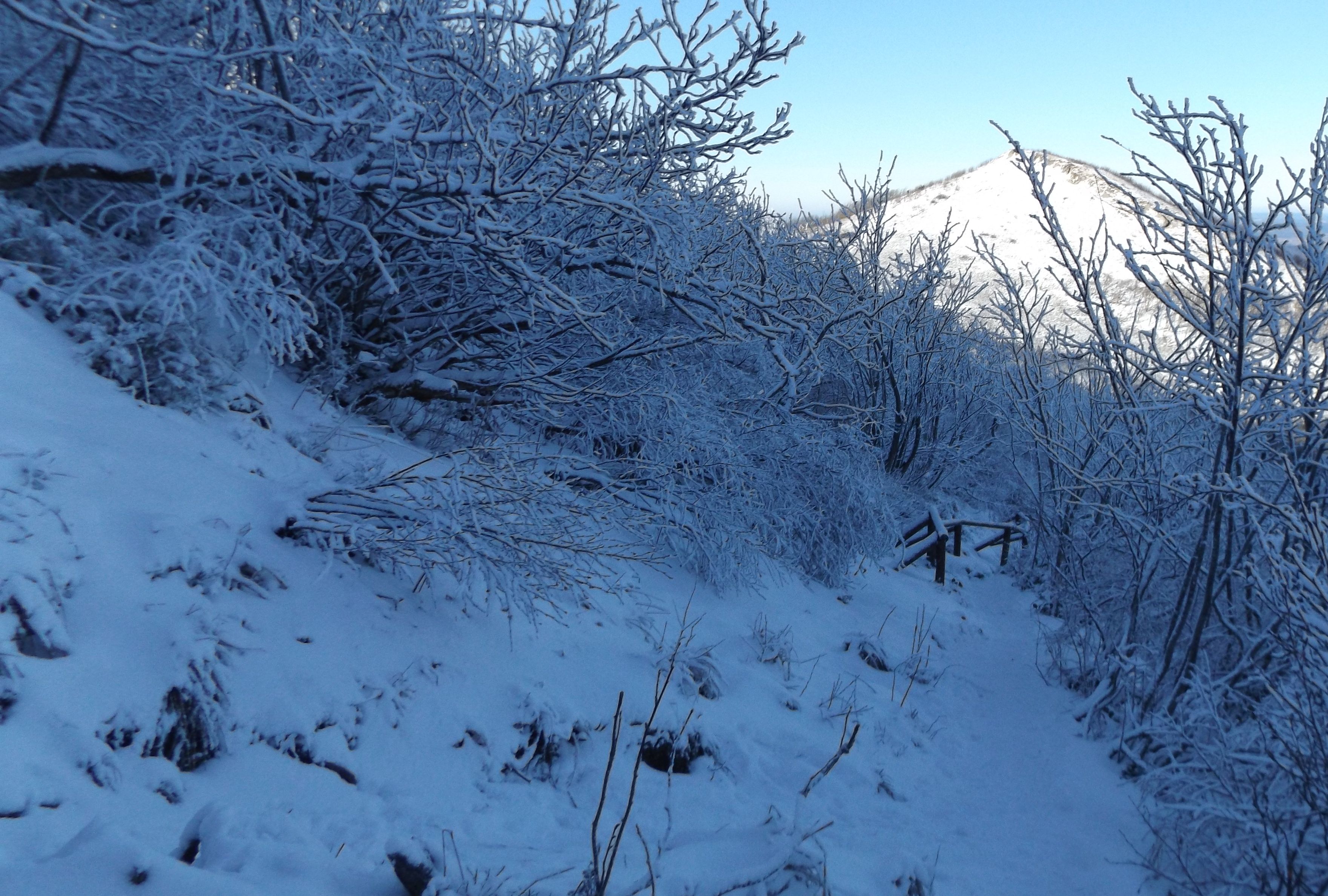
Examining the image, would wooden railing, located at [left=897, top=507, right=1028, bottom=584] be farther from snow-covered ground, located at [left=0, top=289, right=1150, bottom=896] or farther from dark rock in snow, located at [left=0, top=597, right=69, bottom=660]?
dark rock in snow, located at [left=0, top=597, right=69, bottom=660]

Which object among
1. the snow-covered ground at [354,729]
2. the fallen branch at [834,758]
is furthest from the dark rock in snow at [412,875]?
the fallen branch at [834,758]

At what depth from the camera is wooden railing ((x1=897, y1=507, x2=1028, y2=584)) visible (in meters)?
10.0

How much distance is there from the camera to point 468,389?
20.5ft

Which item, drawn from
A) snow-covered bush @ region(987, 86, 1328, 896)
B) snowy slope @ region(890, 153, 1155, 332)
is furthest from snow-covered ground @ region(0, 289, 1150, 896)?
snowy slope @ region(890, 153, 1155, 332)

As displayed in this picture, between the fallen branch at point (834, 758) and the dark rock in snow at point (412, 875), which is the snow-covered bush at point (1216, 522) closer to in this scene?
the fallen branch at point (834, 758)

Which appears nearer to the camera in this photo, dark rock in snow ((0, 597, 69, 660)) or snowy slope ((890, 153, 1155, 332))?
dark rock in snow ((0, 597, 69, 660))

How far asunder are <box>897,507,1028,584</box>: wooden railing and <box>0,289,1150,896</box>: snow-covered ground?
403cm

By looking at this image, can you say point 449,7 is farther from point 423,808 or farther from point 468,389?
point 423,808

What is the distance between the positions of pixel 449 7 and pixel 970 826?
A: 652 centimetres

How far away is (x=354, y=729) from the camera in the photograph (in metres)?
3.46

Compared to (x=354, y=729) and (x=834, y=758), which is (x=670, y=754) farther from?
(x=354, y=729)

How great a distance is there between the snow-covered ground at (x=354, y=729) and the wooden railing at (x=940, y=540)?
13.2 feet

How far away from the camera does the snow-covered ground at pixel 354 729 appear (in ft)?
8.22

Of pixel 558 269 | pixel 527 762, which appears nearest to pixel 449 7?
pixel 558 269
